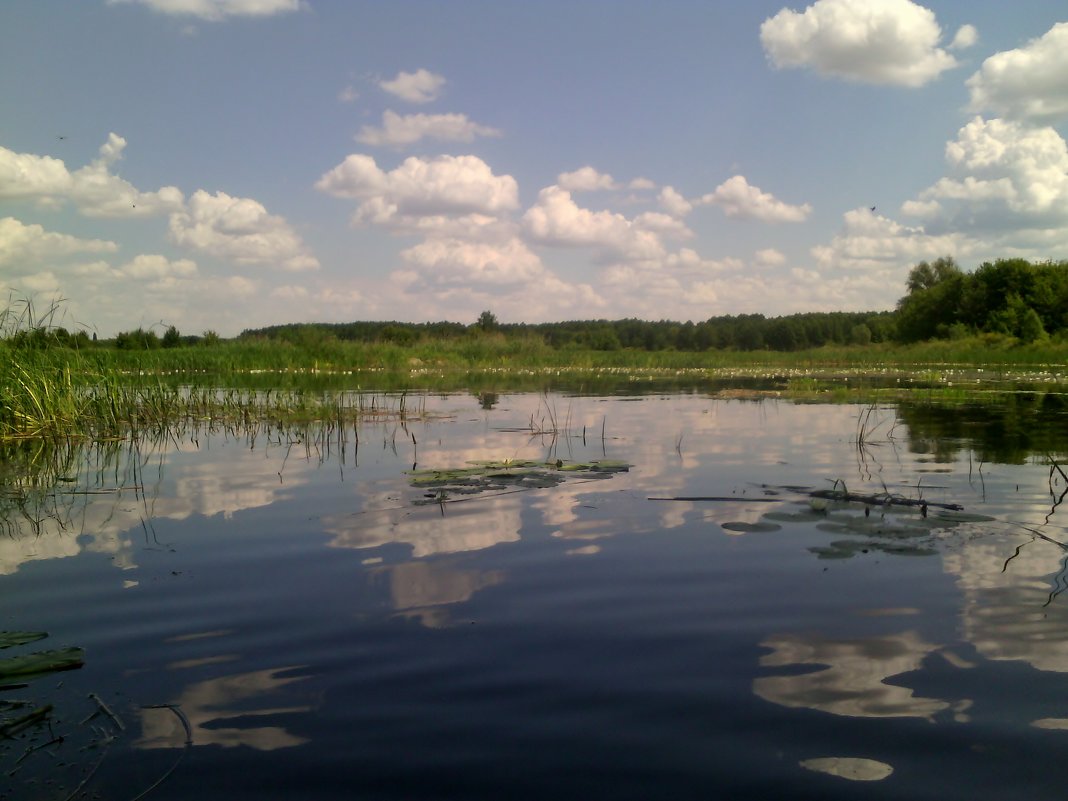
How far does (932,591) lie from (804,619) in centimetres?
105

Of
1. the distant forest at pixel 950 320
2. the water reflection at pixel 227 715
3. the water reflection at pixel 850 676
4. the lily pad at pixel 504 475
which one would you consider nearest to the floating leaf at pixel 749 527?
the water reflection at pixel 850 676

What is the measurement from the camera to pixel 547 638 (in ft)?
14.4

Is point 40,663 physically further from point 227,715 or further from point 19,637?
point 227,715

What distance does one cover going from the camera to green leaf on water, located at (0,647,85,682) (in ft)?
13.0

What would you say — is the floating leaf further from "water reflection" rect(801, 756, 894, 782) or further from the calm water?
"water reflection" rect(801, 756, 894, 782)

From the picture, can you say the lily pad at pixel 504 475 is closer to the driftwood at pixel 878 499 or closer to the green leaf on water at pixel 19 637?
the driftwood at pixel 878 499

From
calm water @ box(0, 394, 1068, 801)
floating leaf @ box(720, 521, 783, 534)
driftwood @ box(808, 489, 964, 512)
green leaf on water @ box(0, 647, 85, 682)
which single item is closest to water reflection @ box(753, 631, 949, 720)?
calm water @ box(0, 394, 1068, 801)

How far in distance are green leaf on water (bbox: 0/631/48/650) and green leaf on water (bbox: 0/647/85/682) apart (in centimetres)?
17

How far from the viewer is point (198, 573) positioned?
582 cm

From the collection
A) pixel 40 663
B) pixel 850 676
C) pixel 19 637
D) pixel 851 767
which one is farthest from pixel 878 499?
pixel 19 637

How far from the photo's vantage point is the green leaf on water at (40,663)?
156 inches

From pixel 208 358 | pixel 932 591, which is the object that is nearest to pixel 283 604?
pixel 932 591

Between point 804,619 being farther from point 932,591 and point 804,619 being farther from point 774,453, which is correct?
point 774,453

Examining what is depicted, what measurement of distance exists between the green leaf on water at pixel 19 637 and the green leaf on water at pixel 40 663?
0.17m
